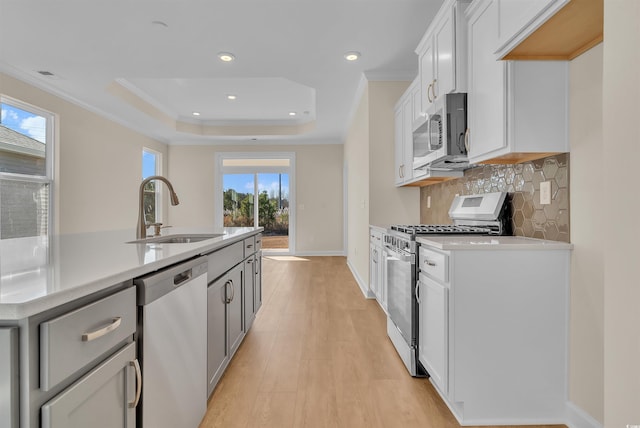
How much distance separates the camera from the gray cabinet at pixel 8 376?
1.98ft

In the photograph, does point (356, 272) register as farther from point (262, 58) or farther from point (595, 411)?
point (595, 411)

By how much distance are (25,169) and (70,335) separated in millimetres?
4692

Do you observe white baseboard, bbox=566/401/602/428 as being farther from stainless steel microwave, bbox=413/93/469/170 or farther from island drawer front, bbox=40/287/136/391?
island drawer front, bbox=40/287/136/391

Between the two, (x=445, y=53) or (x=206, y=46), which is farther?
(x=206, y=46)

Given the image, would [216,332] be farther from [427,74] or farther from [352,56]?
[352,56]

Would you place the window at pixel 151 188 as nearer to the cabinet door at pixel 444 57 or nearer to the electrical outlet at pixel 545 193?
the cabinet door at pixel 444 57

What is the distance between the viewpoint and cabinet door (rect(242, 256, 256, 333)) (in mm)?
2445

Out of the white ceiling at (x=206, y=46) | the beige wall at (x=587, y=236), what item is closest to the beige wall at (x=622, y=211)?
the beige wall at (x=587, y=236)

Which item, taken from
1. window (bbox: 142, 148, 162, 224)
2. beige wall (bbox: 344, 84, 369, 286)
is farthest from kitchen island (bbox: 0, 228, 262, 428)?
window (bbox: 142, 148, 162, 224)

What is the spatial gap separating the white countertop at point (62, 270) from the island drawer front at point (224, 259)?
0.99 ft

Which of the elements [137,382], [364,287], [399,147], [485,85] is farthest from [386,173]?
[137,382]

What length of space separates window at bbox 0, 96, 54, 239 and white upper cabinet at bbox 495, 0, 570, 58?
16.4 ft

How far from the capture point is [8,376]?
1.98ft

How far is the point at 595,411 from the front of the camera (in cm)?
144
